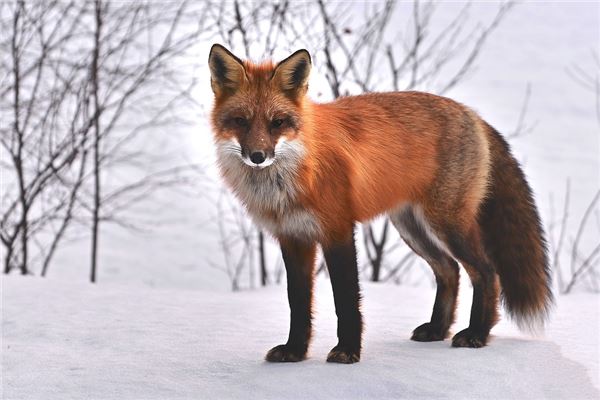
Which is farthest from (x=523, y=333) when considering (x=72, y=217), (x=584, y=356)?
(x=72, y=217)

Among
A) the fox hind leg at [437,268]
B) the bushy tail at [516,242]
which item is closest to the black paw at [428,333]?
the fox hind leg at [437,268]

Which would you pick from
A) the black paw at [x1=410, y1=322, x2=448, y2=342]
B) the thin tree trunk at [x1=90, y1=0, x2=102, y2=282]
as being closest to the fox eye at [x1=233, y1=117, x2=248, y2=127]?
the black paw at [x1=410, y1=322, x2=448, y2=342]

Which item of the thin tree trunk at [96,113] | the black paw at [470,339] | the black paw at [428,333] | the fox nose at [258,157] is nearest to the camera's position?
the fox nose at [258,157]

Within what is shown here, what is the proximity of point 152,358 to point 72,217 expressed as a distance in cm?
367

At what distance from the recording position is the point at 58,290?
5840 mm

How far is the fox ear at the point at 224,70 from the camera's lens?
366 centimetres

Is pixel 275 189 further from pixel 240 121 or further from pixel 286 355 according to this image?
pixel 286 355

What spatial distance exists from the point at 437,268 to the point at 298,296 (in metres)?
0.95

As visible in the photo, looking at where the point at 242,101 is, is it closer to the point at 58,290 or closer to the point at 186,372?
the point at 186,372

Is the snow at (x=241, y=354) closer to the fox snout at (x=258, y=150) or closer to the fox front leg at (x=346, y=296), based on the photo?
the fox front leg at (x=346, y=296)

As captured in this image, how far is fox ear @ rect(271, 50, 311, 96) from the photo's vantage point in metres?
3.66

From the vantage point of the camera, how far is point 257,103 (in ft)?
11.8

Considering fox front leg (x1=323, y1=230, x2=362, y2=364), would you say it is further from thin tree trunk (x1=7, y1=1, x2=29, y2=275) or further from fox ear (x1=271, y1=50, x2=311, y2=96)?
thin tree trunk (x1=7, y1=1, x2=29, y2=275)

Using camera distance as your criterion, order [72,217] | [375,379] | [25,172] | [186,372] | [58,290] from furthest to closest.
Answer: [25,172] → [72,217] → [58,290] → [186,372] → [375,379]
